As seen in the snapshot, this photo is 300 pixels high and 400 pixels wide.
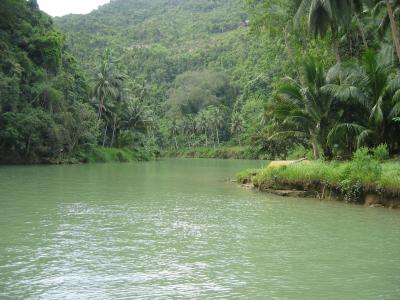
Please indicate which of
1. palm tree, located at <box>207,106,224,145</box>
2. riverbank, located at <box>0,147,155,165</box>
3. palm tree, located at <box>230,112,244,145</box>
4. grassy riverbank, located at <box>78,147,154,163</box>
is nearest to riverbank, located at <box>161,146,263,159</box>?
palm tree, located at <box>230,112,244,145</box>

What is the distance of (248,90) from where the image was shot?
7031 centimetres

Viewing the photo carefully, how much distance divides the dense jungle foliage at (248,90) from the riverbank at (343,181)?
2.25 meters

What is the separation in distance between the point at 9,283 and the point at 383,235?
875cm

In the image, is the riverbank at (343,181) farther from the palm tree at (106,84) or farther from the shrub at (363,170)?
the palm tree at (106,84)

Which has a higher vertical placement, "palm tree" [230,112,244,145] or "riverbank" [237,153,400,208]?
"palm tree" [230,112,244,145]

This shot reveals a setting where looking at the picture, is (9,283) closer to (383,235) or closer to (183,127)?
(383,235)

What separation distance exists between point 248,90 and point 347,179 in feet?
174

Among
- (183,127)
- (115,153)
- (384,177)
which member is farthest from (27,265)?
(183,127)

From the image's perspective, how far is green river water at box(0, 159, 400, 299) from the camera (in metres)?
7.84

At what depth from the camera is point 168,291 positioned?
770 centimetres

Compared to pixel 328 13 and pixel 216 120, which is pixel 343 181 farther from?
pixel 216 120

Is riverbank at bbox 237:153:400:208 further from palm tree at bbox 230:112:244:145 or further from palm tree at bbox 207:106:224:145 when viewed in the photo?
palm tree at bbox 207:106:224:145

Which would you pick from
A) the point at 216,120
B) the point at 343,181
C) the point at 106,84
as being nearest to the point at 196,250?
the point at 343,181

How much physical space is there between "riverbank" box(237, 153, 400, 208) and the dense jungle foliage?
225cm
